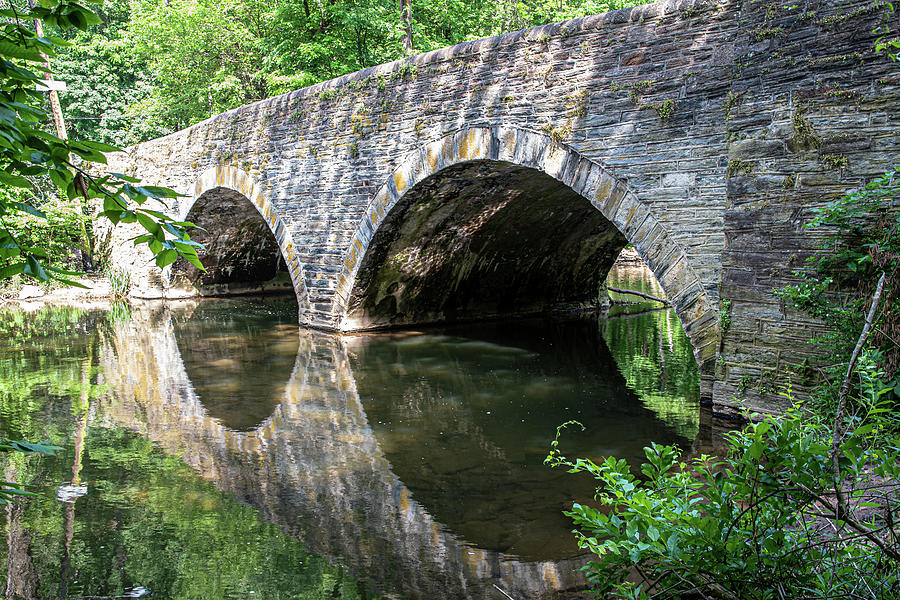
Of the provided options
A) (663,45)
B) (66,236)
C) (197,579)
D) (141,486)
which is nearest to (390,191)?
(663,45)

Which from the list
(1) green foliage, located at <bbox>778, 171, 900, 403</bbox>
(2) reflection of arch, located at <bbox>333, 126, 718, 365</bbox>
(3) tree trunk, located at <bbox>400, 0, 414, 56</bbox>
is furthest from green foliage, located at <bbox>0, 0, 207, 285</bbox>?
(3) tree trunk, located at <bbox>400, 0, 414, 56</bbox>

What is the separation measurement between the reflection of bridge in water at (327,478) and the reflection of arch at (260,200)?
2.59 meters

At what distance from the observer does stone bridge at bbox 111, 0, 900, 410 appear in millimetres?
4660

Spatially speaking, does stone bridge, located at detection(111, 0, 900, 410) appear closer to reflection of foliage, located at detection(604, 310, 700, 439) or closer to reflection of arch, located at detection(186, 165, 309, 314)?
reflection of arch, located at detection(186, 165, 309, 314)

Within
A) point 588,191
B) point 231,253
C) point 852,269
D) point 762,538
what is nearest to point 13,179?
point 762,538

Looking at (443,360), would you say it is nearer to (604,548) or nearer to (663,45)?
(663,45)

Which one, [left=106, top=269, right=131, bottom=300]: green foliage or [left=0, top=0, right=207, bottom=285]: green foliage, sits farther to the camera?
[left=106, top=269, right=131, bottom=300]: green foliage

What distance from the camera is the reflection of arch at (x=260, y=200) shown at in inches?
403

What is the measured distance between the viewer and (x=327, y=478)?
437 centimetres

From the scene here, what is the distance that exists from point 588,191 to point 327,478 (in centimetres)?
352

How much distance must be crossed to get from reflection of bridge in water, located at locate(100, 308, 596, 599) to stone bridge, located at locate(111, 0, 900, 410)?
1.59 meters

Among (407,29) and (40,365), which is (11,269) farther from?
(407,29)

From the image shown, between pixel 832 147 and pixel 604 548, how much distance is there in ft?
12.3

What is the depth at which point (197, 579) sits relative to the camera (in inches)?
119
